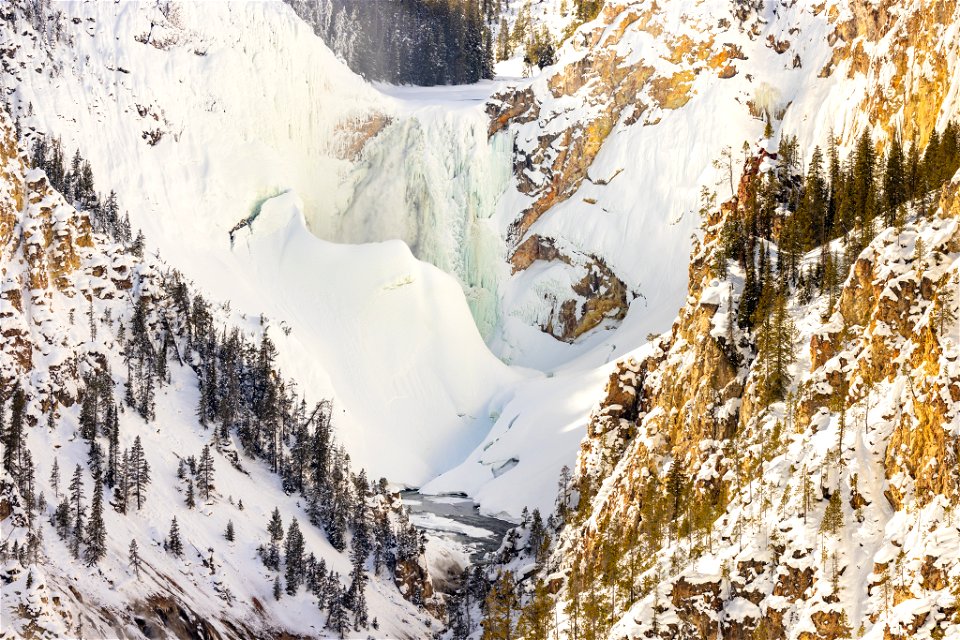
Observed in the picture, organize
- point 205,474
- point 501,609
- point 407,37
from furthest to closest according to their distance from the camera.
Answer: point 407,37 → point 205,474 → point 501,609

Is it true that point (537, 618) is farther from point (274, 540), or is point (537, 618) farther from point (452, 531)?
point (452, 531)

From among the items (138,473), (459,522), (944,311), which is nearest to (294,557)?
(138,473)

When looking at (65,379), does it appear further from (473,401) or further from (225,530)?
(473,401)

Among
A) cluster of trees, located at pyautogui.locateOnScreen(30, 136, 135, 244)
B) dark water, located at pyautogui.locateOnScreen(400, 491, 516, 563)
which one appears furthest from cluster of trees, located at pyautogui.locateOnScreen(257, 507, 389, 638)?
cluster of trees, located at pyautogui.locateOnScreen(30, 136, 135, 244)

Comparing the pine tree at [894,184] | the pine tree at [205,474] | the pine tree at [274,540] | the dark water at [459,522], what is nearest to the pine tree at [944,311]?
the pine tree at [894,184]

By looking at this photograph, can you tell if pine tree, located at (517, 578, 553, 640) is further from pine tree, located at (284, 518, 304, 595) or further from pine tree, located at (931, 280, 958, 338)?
pine tree, located at (931, 280, 958, 338)

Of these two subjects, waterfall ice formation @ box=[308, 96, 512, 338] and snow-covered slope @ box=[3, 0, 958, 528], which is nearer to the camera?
snow-covered slope @ box=[3, 0, 958, 528]
